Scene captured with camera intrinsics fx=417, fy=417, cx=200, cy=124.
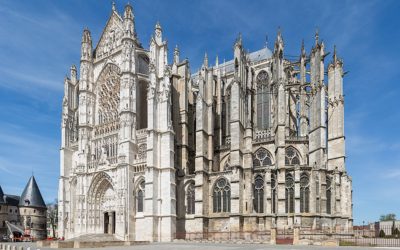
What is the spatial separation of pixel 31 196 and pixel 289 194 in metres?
43.8

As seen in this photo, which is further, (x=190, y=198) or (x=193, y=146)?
(x=193, y=146)

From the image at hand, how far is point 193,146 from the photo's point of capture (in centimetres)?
4425

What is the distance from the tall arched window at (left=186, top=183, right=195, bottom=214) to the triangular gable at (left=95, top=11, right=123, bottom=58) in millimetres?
17402

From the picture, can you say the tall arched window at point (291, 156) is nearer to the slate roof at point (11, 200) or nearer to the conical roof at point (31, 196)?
the conical roof at point (31, 196)

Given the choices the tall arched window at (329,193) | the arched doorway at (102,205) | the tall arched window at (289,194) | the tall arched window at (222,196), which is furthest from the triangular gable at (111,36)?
the tall arched window at (329,193)

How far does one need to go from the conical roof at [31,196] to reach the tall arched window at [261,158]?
3905 centimetres

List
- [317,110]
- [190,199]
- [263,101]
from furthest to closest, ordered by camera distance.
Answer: [263,101]
[190,199]
[317,110]

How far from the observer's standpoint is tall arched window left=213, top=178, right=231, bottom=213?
37.8 m

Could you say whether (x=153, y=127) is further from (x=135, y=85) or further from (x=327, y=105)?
(x=327, y=105)

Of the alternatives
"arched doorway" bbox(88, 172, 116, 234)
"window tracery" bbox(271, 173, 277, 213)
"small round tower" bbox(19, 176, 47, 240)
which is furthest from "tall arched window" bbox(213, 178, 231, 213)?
"small round tower" bbox(19, 176, 47, 240)

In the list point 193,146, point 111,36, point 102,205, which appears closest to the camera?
point 102,205

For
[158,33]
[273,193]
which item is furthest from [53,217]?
[273,193]

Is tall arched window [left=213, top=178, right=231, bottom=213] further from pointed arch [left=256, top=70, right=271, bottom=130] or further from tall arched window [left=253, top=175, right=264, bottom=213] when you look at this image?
pointed arch [left=256, top=70, right=271, bottom=130]

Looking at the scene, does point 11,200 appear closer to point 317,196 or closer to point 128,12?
point 128,12
